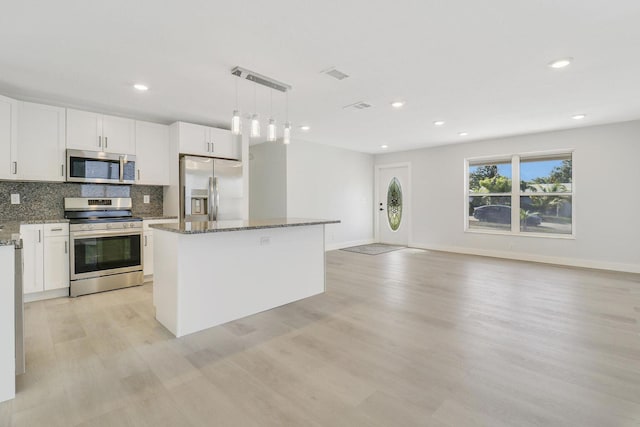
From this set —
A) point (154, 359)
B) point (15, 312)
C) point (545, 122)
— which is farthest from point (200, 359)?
point (545, 122)

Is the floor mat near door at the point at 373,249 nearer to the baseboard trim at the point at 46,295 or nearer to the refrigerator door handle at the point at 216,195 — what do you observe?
the refrigerator door handle at the point at 216,195

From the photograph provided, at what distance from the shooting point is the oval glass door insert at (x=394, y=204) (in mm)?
8008

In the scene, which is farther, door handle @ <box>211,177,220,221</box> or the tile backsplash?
door handle @ <box>211,177,220,221</box>

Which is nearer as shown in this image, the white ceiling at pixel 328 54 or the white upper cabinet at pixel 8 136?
the white ceiling at pixel 328 54

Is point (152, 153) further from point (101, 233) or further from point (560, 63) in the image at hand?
point (560, 63)

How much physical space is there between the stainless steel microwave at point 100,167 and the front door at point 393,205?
5.82 metres

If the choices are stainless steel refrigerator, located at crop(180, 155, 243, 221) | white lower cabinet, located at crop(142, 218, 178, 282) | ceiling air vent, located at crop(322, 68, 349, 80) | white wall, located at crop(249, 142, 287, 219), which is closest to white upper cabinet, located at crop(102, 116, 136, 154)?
stainless steel refrigerator, located at crop(180, 155, 243, 221)

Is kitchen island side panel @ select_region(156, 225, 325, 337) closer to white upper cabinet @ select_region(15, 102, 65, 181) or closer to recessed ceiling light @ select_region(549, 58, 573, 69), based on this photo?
white upper cabinet @ select_region(15, 102, 65, 181)

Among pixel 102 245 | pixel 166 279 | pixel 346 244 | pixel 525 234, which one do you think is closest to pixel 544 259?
pixel 525 234

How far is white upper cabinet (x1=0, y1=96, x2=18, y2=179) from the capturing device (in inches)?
133

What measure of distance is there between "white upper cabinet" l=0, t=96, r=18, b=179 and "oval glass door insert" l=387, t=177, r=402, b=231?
7059mm

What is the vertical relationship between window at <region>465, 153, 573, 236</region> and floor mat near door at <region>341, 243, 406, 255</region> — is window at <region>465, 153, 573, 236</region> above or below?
above

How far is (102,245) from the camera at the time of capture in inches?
156

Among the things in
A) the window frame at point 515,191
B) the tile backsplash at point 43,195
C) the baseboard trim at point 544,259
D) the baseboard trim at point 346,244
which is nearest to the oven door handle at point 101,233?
the tile backsplash at point 43,195
